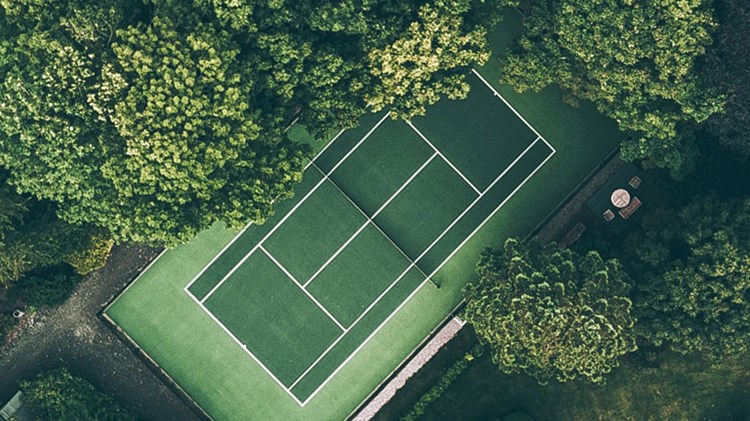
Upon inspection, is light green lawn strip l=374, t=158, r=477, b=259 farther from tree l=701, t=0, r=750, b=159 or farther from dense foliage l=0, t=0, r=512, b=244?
tree l=701, t=0, r=750, b=159

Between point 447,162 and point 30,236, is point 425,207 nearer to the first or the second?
point 447,162

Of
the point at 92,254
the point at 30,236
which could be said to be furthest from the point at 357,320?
the point at 30,236

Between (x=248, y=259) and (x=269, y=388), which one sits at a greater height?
(x=248, y=259)

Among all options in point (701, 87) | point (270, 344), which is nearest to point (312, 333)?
point (270, 344)

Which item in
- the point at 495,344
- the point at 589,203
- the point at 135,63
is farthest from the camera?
the point at 589,203

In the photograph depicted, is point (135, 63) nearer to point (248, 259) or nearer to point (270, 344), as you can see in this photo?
point (248, 259)

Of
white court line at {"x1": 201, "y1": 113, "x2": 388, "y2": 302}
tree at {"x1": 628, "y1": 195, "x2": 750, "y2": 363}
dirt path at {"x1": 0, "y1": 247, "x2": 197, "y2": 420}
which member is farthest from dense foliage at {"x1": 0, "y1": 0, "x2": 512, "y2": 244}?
tree at {"x1": 628, "y1": 195, "x2": 750, "y2": 363}
